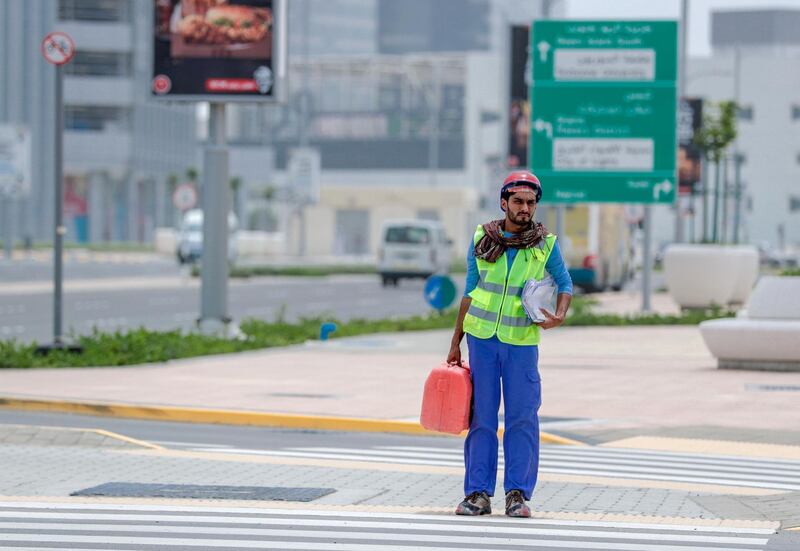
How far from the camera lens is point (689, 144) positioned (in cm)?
5569

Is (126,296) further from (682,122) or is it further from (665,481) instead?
(665,481)

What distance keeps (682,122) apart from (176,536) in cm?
4817

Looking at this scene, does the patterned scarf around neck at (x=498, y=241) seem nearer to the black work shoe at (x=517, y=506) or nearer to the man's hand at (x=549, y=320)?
the man's hand at (x=549, y=320)

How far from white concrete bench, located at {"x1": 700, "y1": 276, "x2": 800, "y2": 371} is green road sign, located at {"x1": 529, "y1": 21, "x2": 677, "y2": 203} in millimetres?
10684

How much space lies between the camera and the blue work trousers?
8.66m

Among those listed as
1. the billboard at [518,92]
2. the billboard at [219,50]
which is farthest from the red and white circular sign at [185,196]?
the billboard at [219,50]

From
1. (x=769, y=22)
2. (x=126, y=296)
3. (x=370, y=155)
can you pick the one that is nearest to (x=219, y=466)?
(x=126, y=296)

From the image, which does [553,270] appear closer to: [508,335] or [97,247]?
[508,335]

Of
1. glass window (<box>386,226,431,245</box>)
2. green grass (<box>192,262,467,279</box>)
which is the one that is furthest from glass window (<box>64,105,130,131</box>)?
glass window (<box>386,226,431,245</box>)

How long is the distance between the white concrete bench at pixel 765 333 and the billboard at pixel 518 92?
61.9 feet

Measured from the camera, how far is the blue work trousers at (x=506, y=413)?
28.4 ft

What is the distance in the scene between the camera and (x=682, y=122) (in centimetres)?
5500

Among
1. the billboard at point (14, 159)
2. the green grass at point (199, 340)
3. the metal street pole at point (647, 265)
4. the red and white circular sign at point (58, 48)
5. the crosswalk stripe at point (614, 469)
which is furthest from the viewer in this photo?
the billboard at point (14, 159)

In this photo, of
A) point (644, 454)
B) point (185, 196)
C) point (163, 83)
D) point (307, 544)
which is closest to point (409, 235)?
point (185, 196)
